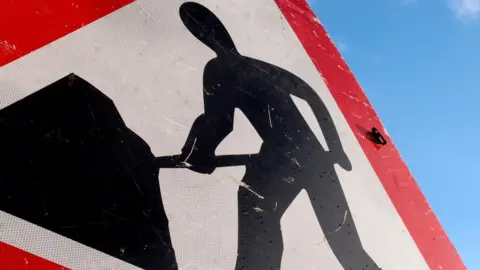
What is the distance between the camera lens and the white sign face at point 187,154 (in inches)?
50.4

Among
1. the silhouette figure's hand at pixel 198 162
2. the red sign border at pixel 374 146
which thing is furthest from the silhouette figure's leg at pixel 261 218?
the red sign border at pixel 374 146

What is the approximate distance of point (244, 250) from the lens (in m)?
1.57

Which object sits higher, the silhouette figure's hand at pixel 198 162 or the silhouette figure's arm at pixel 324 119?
the silhouette figure's arm at pixel 324 119

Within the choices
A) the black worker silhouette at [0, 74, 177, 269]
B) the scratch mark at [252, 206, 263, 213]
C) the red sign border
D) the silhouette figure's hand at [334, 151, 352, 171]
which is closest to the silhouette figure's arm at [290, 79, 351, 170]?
the silhouette figure's hand at [334, 151, 352, 171]

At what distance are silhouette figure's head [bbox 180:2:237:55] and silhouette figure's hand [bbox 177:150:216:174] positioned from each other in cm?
45

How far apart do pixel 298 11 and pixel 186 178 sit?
3.73ft

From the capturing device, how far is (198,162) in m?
1.62

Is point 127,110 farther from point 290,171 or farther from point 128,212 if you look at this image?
point 290,171

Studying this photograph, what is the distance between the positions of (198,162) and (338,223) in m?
0.63

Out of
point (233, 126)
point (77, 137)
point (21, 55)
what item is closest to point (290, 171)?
point (233, 126)

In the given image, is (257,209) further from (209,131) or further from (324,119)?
(324,119)

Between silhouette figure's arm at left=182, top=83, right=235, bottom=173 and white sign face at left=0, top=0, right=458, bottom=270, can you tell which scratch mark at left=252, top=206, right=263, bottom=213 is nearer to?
white sign face at left=0, top=0, right=458, bottom=270

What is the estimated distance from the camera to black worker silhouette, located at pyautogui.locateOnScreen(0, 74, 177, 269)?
1.24m

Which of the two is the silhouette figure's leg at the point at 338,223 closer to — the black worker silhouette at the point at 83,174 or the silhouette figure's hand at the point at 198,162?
the silhouette figure's hand at the point at 198,162
